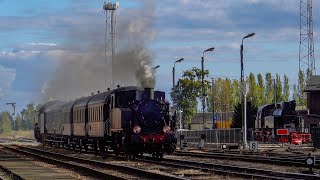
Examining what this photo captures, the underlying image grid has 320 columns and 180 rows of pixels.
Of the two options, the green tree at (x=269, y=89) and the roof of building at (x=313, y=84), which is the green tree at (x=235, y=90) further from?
the roof of building at (x=313, y=84)

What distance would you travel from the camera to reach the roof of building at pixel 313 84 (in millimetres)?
89456

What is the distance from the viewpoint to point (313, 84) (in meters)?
91.8

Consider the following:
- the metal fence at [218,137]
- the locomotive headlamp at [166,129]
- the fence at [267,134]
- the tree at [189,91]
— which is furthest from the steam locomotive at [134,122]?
the tree at [189,91]

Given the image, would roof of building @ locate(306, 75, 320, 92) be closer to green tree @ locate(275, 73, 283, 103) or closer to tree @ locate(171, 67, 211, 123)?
tree @ locate(171, 67, 211, 123)

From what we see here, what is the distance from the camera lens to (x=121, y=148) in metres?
34.8

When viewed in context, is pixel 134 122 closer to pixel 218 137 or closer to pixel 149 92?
pixel 149 92

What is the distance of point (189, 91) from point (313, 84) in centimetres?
2463

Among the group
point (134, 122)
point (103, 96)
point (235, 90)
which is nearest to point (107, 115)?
point (103, 96)

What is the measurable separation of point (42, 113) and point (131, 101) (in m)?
36.9

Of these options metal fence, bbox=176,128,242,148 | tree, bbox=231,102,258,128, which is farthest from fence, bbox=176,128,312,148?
tree, bbox=231,102,258,128

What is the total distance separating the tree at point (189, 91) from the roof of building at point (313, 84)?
68.3ft

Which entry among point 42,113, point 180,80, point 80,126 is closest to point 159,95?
point 80,126

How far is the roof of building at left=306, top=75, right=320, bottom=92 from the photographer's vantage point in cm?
8946

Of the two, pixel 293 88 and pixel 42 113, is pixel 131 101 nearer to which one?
pixel 42 113
